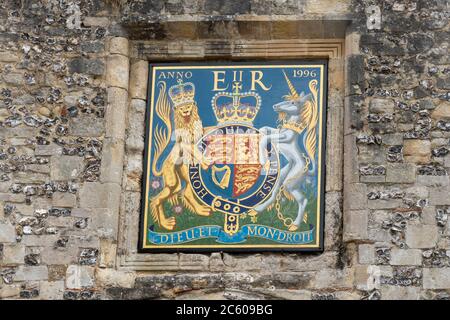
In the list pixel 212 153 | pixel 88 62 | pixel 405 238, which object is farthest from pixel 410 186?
pixel 88 62

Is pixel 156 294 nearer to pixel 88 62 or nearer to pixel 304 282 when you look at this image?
pixel 304 282

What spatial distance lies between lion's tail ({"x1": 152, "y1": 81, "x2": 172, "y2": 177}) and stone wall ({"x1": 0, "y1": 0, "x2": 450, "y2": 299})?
5.7 inches

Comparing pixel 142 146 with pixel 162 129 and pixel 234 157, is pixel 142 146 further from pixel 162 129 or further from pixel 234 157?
pixel 234 157

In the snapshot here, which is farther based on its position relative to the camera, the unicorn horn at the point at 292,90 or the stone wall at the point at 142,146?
the unicorn horn at the point at 292,90

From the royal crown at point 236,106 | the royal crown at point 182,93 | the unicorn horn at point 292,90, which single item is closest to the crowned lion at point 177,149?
the royal crown at point 182,93

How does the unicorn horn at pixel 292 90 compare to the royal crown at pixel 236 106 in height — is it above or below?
above

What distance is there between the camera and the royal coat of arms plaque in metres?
13.1

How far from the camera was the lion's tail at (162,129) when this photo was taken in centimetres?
1345

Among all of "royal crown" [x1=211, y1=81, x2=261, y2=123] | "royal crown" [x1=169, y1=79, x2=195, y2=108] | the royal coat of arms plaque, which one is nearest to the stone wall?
the royal coat of arms plaque

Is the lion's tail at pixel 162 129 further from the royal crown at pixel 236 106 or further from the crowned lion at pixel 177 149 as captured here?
the royal crown at pixel 236 106

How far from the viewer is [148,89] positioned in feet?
44.9

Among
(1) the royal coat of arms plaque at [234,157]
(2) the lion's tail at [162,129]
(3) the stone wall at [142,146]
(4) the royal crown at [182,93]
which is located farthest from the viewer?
(4) the royal crown at [182,93]

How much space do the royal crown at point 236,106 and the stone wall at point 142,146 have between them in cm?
35

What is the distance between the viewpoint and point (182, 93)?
13602mm
